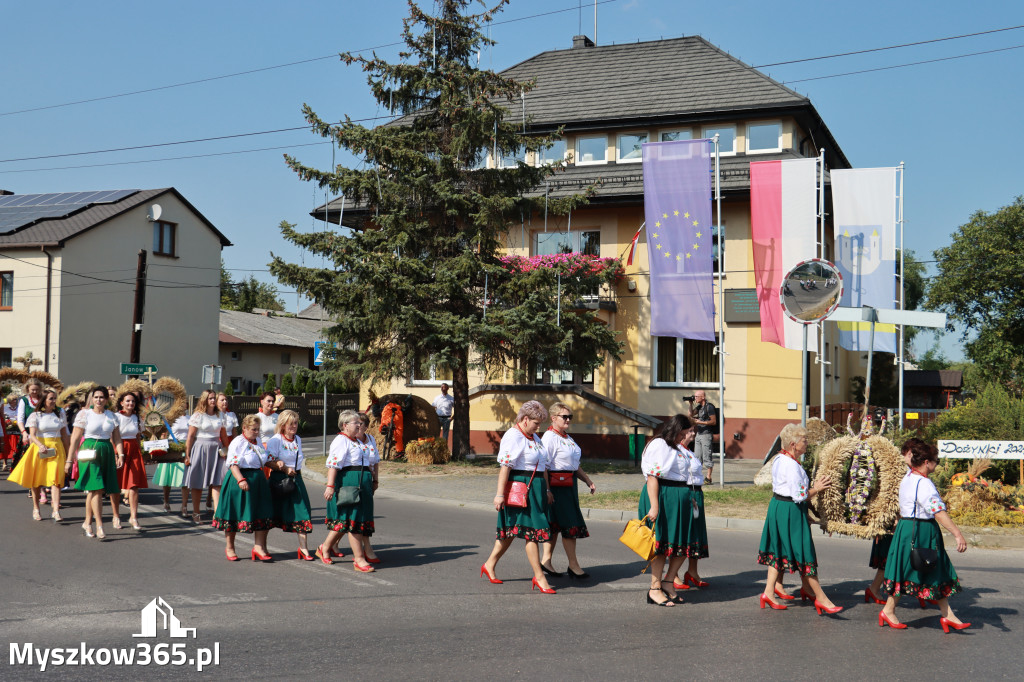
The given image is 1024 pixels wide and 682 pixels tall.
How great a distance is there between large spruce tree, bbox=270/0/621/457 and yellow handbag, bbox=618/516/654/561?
1119 cm

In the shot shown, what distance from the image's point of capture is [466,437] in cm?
2159

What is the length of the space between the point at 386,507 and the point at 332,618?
24.1ft

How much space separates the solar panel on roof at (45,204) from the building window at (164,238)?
1.95 m

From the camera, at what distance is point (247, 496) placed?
9500 mm

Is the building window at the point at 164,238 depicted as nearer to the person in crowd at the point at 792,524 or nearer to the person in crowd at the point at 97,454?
the person in crowd at the point at 97,454

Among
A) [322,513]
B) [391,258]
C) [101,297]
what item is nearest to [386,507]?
[322,513]

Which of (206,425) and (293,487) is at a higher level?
(206,425)

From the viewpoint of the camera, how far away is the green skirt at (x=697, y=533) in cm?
779

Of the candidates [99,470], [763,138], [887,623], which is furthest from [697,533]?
[763,138]

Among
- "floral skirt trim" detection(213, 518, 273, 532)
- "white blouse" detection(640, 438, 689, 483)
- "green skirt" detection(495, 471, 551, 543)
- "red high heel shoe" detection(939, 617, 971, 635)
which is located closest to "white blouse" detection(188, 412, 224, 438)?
"floral skirt trim" detection(213, 518, 273, 532)

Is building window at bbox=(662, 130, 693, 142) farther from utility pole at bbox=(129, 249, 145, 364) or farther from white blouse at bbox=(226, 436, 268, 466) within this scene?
white blouse at bbox=(226, 436, 268, 466)

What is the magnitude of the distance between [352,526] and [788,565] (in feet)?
14.1

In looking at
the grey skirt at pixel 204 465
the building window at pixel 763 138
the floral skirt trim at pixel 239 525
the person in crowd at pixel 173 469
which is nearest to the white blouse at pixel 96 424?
the grey skirt at pixel 204 465

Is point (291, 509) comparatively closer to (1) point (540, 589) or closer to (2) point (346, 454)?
(2) point (346, 454)
